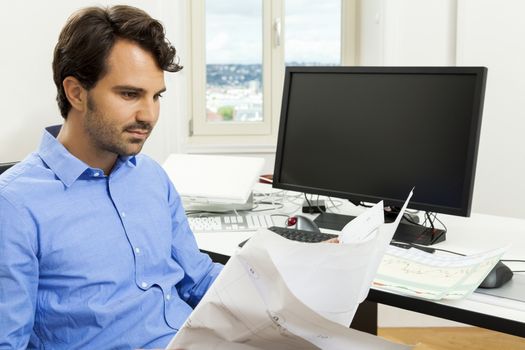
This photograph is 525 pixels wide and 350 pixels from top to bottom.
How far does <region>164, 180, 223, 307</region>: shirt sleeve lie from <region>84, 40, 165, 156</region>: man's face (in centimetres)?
25

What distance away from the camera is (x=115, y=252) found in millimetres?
1327

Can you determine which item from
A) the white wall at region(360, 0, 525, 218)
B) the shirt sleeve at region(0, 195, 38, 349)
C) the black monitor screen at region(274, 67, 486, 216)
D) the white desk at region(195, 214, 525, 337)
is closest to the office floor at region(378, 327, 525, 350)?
the white wall at region(360, 0, 525, 218)

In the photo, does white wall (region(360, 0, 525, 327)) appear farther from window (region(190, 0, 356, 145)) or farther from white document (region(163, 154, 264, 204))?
white document (region(163, 154, 264, 204))

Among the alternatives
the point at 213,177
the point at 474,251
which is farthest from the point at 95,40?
the point at 474,251

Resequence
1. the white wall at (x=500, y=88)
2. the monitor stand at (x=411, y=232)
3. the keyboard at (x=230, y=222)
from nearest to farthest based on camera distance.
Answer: the monitor stand at (x=411, y=232)
the keyboard at (x=230, y=222)
the white wall at (x=500, y=88)

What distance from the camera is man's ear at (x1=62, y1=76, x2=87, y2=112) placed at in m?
1.34

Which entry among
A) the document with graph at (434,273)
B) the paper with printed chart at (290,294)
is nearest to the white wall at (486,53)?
the document with graph at (434,273)

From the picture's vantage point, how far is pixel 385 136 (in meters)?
1.83

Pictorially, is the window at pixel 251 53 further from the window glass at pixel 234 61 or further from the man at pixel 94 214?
the man at pixel 94 214

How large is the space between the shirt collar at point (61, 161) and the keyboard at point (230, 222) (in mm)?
660

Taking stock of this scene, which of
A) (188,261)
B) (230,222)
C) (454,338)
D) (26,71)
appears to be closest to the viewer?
(188,261)

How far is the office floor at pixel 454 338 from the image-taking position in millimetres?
2742

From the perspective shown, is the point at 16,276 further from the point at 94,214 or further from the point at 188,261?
the point at 188,261

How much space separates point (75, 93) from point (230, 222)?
2.58 ft
